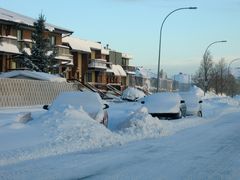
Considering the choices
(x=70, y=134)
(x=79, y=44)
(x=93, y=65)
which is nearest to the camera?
(x=70, y=134)

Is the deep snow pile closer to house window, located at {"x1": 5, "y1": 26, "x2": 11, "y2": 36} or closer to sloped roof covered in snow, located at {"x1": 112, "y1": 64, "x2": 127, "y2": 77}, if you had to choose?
house window, located at {"x1": 5, "y1": 26, "x2": 11, "y2": 36}

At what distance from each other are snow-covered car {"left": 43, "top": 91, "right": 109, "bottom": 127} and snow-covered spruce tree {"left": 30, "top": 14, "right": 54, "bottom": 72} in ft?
90.2

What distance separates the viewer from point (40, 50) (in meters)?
48.1

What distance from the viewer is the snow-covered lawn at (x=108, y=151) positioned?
35.5 feet

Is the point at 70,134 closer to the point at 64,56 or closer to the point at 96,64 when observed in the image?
the point at 64,56

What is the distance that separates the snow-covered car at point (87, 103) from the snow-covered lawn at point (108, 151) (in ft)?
3.15

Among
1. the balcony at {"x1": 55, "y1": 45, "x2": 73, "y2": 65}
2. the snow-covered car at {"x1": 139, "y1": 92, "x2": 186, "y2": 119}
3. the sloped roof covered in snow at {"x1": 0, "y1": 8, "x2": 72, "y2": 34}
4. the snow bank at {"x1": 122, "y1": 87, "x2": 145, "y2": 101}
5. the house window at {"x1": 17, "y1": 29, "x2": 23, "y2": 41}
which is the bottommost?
the snow bank at {"x1": 122, "y1": 87, "x2": 145, "y2": 101}

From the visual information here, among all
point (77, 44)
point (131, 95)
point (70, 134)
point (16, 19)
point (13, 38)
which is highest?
point (16, 19)

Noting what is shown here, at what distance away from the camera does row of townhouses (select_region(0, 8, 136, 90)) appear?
49.9 m

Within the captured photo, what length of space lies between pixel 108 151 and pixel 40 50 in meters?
34.8

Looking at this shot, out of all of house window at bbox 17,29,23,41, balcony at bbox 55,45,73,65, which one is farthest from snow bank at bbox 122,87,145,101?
house window at bbox 17,29,23,41

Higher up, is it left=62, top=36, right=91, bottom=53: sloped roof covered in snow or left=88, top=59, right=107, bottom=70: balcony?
left=62, top=36, right=91, bottom=53: sloped roof covered in snow

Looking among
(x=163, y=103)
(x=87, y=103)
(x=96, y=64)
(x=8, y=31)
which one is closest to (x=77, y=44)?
(x=96, y=64)

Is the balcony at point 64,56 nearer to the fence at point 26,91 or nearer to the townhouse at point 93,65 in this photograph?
the townhouse at point 93,65
